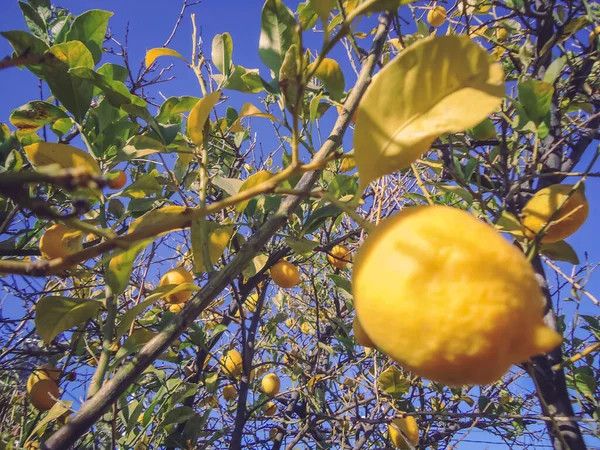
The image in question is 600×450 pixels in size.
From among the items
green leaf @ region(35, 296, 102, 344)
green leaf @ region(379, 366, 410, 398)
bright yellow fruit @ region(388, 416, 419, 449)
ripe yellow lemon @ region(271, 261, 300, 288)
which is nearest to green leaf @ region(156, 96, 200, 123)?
green leaf @ region(35, 296, 102, 344)

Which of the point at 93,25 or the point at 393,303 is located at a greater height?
the point at 93,25

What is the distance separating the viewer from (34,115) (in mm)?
A: 1052

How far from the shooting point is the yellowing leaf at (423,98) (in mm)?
419

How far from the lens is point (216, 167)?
2.12 m

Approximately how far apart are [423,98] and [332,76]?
0.56 meters

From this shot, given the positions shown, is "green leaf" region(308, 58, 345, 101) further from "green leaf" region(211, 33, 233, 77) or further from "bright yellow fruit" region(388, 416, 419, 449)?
"bright yellow fruit" region(388, 416, 419, 449)

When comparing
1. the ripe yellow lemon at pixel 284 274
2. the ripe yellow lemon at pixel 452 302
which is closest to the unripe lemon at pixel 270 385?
the ripe yellow lemon at pixel 284 274

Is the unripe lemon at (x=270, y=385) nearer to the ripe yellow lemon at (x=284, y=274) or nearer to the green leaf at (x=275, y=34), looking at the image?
the ripe yellow lemon at (x=284, y=274)

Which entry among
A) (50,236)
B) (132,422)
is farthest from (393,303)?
(132,422)

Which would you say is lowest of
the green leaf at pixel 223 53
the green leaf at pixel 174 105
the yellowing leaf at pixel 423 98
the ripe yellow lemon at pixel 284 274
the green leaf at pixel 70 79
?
the yellowing leaf at pixel 423 98

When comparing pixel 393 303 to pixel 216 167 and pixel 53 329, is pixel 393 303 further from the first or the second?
pixel 216 167

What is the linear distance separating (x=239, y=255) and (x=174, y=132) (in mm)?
444

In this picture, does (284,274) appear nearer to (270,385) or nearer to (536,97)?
(536,97)

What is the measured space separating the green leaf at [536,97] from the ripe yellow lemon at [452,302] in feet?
1.91
